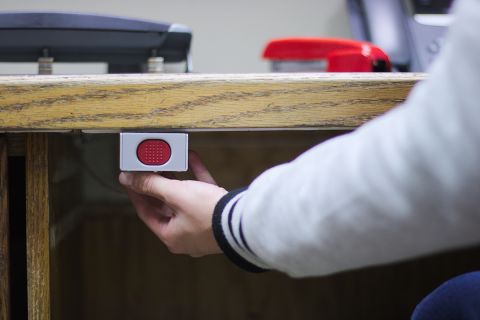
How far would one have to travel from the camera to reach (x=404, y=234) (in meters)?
0.26

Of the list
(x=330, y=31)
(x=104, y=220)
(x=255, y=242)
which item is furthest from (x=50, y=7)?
(x=255, y=242)

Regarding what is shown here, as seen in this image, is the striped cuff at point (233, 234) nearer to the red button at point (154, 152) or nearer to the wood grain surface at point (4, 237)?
the red button at point (154, 152)

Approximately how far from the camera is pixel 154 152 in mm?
398

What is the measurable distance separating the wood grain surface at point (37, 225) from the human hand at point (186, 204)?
2.4 inches

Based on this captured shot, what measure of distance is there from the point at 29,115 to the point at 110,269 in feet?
1.89

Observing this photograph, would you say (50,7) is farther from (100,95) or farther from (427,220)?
(427,220)

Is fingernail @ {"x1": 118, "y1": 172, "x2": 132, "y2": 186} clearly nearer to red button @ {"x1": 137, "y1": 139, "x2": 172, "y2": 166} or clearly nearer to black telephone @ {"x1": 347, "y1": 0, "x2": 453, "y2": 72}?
red button @ {"x1": 137, "y1": 139, "x2": 172, "y2": 166}

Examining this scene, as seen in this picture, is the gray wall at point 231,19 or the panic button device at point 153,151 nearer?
the panic button device at point 153,151

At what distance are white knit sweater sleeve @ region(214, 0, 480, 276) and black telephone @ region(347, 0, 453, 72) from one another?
23.7 inches

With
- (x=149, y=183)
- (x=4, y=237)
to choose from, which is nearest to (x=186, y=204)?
(x=149, y=183)

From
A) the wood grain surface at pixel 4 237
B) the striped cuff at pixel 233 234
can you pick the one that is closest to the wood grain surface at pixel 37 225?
the wood grain surface at pixel 4 237

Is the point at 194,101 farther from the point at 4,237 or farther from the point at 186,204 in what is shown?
the point at 4,237

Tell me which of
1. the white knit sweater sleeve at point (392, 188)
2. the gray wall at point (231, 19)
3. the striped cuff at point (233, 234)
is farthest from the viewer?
the gray wall at point (231, 19)

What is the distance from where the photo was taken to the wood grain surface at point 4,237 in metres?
0.42
